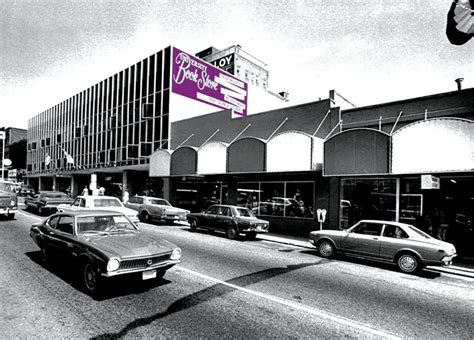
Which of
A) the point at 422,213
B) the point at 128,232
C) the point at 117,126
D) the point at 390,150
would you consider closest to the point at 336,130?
the point at 390,150

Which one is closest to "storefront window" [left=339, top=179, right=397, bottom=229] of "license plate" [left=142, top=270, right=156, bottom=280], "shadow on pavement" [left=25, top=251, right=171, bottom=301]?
"shadow on pavement" [left=25, top=251, right=171, bottom=301]

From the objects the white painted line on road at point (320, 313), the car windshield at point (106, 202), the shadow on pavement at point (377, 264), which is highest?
the car windshield at point (106, 202)

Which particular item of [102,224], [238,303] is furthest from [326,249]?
[102,224]

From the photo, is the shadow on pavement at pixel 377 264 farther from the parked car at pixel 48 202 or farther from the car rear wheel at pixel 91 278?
the parked car at pixel 48 202

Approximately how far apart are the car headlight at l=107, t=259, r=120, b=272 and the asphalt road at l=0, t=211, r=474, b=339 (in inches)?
22.4

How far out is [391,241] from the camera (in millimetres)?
8727

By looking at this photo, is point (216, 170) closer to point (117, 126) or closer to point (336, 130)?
point (336, 130)

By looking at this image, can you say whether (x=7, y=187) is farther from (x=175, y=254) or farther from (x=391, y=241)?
(x=391, y=241)

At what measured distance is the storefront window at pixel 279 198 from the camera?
600 inches

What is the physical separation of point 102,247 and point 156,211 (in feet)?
36.5

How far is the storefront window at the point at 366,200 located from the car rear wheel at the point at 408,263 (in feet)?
15.2

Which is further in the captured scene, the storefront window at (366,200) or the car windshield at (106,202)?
the car windshield at (106,202)

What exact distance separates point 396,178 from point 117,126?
27.9m

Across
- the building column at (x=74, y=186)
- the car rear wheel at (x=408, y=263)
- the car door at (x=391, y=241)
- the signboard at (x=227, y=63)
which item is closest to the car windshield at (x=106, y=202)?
the car door at (x=391, y=241)
